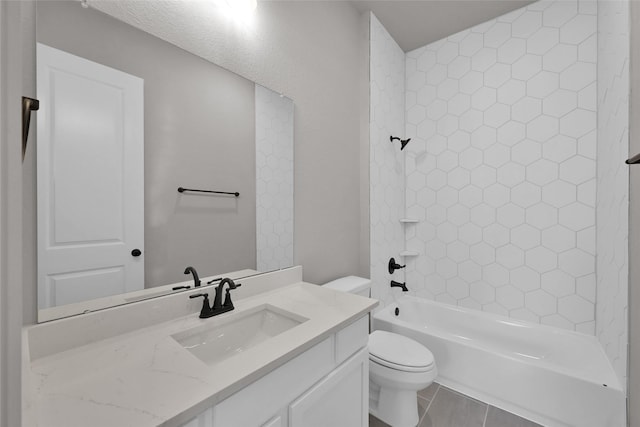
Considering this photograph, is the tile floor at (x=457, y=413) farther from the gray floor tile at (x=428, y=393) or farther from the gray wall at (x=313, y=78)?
the gray wall at (x=313, y=78)

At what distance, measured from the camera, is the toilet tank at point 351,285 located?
5.54 ft

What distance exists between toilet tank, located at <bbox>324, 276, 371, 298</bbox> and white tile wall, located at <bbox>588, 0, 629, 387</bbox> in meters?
1.24

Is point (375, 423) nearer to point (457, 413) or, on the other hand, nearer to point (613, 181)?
point (457, 413)

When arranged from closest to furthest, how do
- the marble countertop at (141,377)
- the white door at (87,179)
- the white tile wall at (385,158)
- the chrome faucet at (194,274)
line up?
1. the marble countertop at (141,377)
2. the white door at (87,179)
3. the chrome faucet at (194,274)
4. the white tile wall at (385,158)

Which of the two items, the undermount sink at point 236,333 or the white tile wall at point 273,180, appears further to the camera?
the white tile wall at point 273,180

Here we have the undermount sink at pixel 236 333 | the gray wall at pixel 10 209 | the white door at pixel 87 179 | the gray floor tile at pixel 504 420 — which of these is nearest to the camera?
the gray wall at pixel 10 209

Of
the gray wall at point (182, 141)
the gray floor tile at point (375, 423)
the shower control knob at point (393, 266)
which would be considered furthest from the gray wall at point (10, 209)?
the shower control knob at point (393, 266)

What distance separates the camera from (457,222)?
2352 mm

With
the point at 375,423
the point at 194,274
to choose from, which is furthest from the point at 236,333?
the point at 375,423

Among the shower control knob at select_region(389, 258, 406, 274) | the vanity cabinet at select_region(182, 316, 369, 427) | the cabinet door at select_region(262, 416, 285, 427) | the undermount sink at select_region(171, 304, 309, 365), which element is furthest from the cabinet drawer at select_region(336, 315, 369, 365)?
the shower control knob at select_region(389, 258, 406, 274)

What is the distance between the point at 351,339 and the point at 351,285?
26.5 inches

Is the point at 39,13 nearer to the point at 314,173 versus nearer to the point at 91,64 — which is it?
the point at 91,64

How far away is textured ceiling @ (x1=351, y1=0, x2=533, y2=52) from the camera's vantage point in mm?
2012

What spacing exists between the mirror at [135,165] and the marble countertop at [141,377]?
6.3 inches
